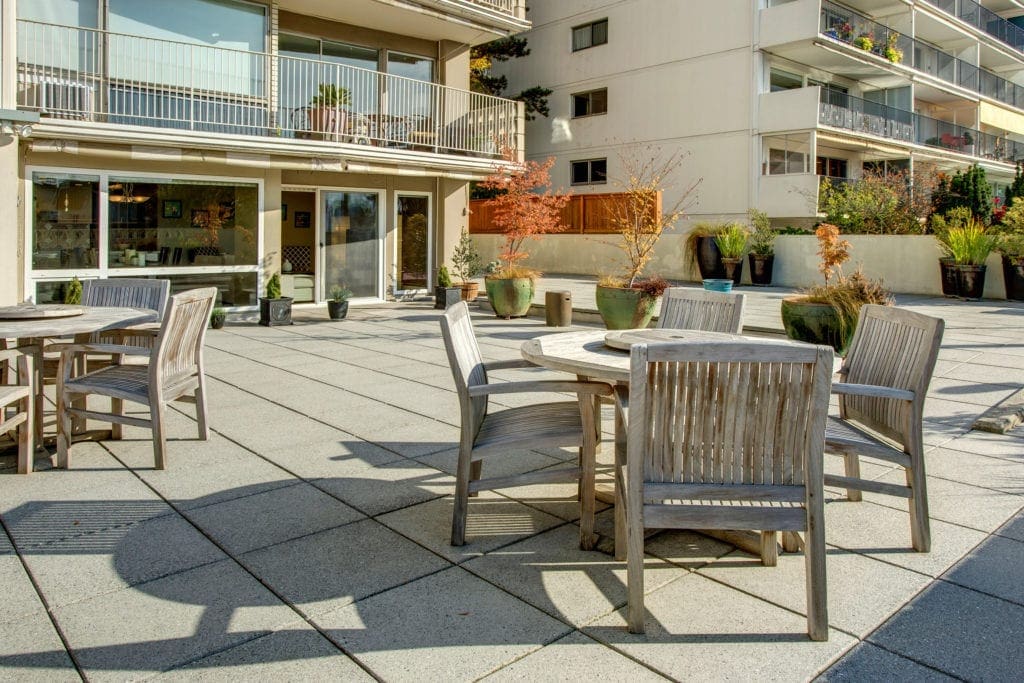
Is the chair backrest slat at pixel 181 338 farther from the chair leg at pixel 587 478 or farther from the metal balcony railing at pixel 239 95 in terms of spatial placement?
the metal balcony railing at pixel 239 95

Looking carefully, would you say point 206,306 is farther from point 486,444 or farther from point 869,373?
point 869,373

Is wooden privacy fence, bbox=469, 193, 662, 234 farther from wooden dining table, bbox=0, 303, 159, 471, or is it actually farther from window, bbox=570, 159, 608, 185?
wooden dining table, bbox=0, 303, 159, 471

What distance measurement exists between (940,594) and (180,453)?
4.24 meters

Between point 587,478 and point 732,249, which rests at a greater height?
point 732,249

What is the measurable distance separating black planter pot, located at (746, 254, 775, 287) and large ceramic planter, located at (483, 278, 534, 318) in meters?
8.62

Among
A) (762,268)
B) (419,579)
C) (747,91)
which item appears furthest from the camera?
(747,91)

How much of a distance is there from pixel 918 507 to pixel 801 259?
16963mm

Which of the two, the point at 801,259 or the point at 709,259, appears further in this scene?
the point at 709,259

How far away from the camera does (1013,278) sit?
51.3 feet

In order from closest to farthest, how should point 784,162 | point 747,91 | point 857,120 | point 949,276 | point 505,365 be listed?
point 505,365 → point 949,276 → point 747,91 → point 784,162 → point 857,120

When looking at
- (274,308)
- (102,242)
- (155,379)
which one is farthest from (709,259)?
(155,379)

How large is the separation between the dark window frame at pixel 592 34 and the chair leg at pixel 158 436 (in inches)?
966

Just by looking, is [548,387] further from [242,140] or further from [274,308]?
[242,140]

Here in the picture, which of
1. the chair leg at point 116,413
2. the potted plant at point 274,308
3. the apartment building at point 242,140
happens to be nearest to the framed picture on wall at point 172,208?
the apartment building at point 242,140
